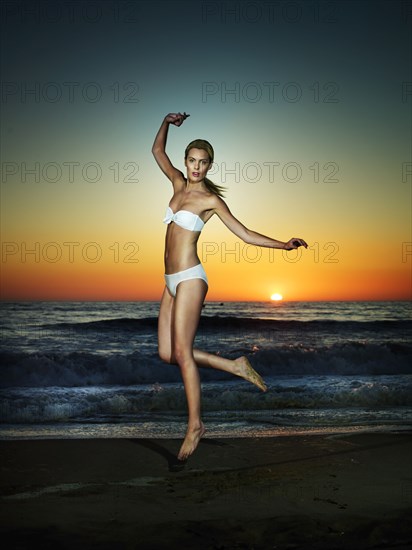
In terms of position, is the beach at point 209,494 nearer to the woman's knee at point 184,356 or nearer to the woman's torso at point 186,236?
the woman's knee at point 184,356

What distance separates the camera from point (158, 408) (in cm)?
1187

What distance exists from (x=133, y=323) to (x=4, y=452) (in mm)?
20288

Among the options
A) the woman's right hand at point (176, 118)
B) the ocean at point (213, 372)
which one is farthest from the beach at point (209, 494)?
the woman's right hand at point (176, 118)

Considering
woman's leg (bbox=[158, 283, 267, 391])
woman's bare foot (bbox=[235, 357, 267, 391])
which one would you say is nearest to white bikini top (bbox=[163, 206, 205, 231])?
woman's leg (bbox=[158, 283, 267, 391])

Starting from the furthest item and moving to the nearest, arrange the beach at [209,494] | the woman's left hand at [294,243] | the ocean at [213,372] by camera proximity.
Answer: the ocean at [213,372] → the beach at [209,494] → the woman's left hand at [294,243]

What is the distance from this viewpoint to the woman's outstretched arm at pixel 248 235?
4.40 m

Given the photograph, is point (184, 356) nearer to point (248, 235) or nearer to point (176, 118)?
point (248, 235)

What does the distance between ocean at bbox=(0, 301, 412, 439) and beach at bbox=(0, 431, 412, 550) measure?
1242mm

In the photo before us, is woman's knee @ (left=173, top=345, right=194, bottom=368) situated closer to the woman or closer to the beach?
the woman

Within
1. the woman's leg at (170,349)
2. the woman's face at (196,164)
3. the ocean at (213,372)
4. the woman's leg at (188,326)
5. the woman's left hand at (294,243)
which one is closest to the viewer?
the woman's left hand at (294,243)

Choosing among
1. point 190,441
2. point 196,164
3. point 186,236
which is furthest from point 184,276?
point 190,441

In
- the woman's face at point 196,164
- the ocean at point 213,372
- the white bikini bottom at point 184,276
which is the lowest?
the ocean at point 213,372

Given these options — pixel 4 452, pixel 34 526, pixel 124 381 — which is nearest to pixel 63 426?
pixel 4 452

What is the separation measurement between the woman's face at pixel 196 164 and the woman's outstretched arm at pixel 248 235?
202 millimetres
